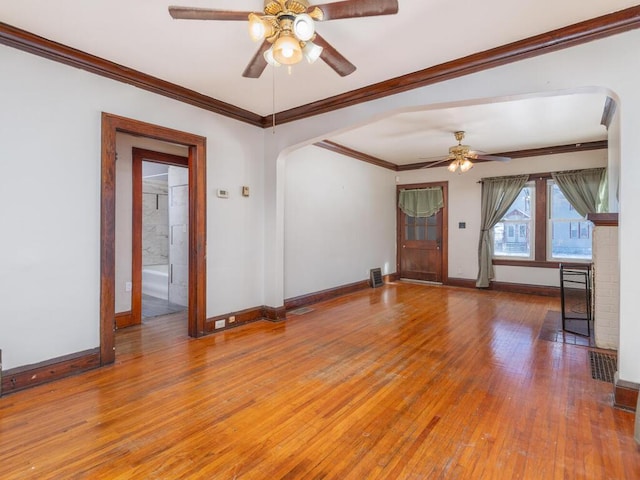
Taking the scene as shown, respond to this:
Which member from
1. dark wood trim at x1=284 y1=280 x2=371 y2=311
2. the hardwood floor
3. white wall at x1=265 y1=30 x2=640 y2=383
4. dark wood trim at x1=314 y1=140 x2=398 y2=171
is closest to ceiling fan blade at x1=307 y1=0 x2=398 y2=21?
white wall at x1=265 y1=30 x2=640 y2=383

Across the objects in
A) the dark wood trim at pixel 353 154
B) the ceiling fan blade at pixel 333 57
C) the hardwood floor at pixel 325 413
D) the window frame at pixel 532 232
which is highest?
the dark wood trim at pixel 353 154

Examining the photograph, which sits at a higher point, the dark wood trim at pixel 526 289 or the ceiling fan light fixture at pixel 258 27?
the ceiling fan light fixture at pixel 258 27

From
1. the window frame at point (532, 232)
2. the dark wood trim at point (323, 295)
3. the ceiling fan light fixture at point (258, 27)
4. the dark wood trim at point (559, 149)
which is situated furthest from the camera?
the window frame at point (532, 232)

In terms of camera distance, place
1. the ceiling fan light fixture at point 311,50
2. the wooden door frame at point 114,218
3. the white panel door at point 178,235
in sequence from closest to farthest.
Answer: the ceiling fan light fixture at point 311,50
the wooden door frame at point 114,218
the white panel door at point 178,235

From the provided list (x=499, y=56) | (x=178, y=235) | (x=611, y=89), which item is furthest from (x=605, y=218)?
(x=178, y=235)

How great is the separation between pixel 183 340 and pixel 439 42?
384 cm

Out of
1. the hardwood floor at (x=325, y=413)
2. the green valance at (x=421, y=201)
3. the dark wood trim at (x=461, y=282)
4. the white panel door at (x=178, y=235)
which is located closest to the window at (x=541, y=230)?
the dark wood trim at (x=461, y=282)

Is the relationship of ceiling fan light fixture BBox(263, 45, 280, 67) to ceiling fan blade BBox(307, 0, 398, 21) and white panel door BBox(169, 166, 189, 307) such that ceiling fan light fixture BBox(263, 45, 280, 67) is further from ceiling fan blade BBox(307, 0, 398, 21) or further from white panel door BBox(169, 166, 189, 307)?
white panel door BBox(169, 166, 189, 307)

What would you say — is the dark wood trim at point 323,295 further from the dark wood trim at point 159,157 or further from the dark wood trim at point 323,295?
the dark wood trim at point 159,157

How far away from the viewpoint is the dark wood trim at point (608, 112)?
12.8ft

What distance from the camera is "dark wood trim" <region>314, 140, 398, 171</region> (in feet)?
19.1

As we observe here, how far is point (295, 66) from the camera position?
3.06 metres

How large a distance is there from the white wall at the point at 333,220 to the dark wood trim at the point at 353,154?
0.29ft

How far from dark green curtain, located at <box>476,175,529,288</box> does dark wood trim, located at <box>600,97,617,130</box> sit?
186cm
